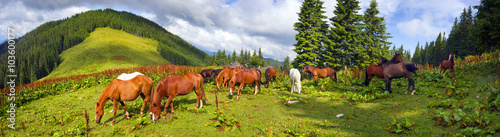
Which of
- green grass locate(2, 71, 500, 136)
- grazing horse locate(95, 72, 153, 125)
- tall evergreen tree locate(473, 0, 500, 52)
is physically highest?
tall evergreen tree locate(473, 0, 500, 52)

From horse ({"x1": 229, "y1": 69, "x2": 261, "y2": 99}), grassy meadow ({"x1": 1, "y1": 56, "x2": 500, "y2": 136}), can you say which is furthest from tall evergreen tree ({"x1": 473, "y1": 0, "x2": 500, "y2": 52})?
horse ({"x1": 229, "y1": 69, "x2": 261, "y2": 99})

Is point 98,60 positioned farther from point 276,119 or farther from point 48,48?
point 276,119

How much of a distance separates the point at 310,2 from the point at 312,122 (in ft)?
88.8

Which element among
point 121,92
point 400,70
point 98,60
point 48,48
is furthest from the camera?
point 48,48

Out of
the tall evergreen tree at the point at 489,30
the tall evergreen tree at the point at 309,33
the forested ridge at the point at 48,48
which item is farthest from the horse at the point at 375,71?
the forested ridge at the point at 48,48

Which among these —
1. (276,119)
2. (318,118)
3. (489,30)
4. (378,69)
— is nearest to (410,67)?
(378,69)

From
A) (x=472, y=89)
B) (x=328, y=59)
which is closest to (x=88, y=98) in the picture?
(x=472, y=89)

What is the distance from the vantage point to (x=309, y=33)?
2898 centimetres

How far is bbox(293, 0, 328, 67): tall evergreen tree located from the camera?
94.5 feet

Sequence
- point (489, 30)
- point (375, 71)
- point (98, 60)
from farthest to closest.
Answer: point (98, 60)
point (489, 30)
point (375, 71)

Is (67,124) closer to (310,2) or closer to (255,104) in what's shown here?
(255,104)

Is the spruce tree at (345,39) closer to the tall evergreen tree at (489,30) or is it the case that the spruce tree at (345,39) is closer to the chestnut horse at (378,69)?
the tall evergreen tree at (489,30)

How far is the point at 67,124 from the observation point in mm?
7367

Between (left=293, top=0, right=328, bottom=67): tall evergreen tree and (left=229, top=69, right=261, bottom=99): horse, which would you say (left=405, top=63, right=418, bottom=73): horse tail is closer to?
(left=229, top=69, right=261, bottom=99): horse
